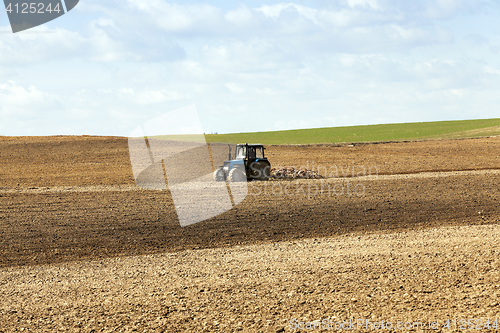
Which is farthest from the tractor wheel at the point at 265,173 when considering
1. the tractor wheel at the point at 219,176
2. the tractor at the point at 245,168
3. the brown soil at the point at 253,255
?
the tractor wheel at the point at 219,176

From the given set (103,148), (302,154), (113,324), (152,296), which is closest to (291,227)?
(152,296)

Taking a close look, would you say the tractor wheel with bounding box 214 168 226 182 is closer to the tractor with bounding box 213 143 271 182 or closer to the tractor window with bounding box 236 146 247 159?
the tractor with bounding box 213 143 271 182

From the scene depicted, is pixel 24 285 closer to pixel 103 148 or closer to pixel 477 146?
pixel 103 148

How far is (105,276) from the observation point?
9.45 m

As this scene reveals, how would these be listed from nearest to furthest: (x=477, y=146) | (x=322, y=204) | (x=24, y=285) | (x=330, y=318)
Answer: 1. (x=330, y=318)
2. (x=24, y=285)
3. (x=322, y=204)
4. (x=477, y=146)

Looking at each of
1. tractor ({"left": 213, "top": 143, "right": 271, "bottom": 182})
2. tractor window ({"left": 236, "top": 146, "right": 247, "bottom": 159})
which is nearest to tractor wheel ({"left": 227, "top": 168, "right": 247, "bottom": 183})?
tractor ({"left": 213, "top": 143, "right": 271, "bottom": 182})

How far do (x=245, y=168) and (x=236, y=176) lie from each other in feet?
2.24

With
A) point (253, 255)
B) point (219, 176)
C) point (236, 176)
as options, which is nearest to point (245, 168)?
point (236, 176)

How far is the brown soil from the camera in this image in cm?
699

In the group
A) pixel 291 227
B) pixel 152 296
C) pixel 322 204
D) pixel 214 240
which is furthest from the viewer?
pixel 322 204

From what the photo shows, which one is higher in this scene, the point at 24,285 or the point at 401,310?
the point at 24,285

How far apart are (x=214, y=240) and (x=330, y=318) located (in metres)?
6.55

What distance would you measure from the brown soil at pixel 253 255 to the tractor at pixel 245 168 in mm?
1075

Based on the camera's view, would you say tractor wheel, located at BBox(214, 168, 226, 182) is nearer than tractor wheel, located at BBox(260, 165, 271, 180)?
No
